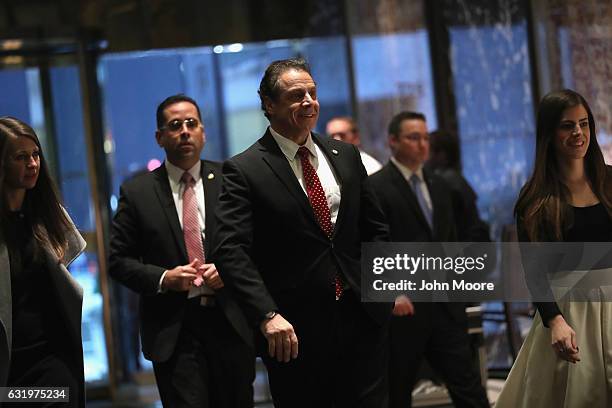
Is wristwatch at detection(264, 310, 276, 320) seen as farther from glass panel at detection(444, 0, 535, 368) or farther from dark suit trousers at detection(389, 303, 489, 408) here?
glass panel at detection(444, 0, 535, 368)

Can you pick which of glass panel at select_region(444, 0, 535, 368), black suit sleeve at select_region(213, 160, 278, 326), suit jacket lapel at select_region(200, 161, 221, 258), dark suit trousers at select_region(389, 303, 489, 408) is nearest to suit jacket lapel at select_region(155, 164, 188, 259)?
suit jacket lapel at select_region(200, 161, 221, 258)

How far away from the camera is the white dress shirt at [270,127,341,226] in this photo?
4051mm

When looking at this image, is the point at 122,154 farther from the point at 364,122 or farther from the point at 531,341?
the point at 531,341

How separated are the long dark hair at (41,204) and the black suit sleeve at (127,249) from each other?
0.79 metres

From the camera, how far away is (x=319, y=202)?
4.01 metres

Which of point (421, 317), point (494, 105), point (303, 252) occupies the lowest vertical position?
point (421, 317)

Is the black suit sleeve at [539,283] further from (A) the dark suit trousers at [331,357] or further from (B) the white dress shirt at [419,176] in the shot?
(B) the white dress shirt at [419,176]

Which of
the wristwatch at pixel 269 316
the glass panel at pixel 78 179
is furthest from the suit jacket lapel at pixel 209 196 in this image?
the glass panel at pixel 78 179

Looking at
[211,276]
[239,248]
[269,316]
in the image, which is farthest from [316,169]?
[211,276]

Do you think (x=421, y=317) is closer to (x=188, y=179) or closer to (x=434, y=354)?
(x=434, y=354)

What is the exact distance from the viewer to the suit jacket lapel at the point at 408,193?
227 inches

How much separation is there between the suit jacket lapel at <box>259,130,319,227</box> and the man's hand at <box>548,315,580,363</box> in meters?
1.05

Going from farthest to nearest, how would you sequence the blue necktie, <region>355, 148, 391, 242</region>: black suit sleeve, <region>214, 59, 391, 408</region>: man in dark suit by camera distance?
the blue necktie
<region>355, 148, 391, 242</region>: black suit sleeve
<region>214, 59, 391, 408</region>: man in dark suit

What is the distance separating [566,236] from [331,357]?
1.07 meters
